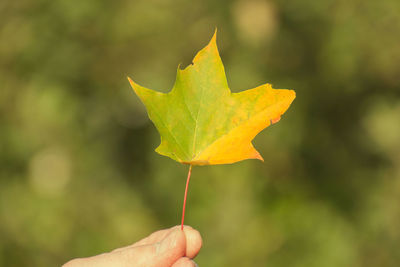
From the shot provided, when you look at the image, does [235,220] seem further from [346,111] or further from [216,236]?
[346,111]

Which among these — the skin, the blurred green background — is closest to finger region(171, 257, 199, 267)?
the skin

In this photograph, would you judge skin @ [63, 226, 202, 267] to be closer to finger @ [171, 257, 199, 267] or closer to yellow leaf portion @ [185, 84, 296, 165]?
finger @ [171, 257, 199, 267]

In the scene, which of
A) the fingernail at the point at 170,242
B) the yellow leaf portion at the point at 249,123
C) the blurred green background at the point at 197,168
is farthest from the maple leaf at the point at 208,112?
the blurred green background at the point at 197,168

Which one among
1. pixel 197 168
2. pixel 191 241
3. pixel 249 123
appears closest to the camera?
pixel 249 123

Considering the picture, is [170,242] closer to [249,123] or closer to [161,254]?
[161,254]

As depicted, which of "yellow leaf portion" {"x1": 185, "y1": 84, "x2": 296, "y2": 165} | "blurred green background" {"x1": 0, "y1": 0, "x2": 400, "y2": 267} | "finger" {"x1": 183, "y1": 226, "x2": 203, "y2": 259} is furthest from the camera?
"blurred green background" {"x1": 0, "y1": 0, "x2": 400, "y2": 267}

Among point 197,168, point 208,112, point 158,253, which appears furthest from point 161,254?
point 197,168
